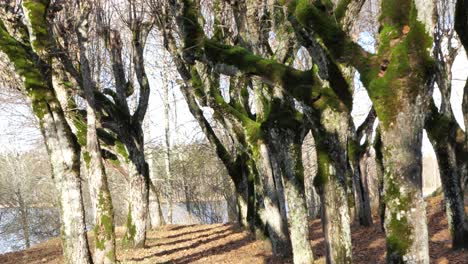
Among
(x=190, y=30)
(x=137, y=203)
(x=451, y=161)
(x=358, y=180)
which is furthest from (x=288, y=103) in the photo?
(x=137, y=203)

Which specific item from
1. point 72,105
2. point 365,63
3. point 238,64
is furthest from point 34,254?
point 365,63

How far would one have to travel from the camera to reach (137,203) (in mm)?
14453

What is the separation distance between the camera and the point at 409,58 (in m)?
5.22

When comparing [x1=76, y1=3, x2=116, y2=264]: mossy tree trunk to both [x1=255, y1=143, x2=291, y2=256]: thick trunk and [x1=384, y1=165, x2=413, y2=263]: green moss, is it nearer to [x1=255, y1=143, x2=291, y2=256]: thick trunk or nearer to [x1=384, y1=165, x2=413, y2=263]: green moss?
[x1=255, y1=143, x2=291, y2=256]: thick trunk

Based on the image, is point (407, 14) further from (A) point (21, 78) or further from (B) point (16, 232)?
(B) point (16, 232)

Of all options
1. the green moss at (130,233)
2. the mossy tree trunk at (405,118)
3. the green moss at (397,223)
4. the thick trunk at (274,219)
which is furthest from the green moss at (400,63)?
the green moss at (130,233)

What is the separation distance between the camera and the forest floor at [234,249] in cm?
1078

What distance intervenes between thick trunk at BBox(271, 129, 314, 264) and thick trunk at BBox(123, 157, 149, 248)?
6299mm

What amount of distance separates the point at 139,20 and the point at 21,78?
7397 mm

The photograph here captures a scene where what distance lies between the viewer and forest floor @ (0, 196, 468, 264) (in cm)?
1078

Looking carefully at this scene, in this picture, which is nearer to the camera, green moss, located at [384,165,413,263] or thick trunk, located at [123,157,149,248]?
green moss, located at [384,165,413,263]

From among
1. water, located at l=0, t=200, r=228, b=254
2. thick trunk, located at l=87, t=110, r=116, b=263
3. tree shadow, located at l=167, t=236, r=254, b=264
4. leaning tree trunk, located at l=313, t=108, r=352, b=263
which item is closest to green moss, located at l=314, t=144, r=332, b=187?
leaning tree trunk, located at l=313, t=108, r=352, b=263

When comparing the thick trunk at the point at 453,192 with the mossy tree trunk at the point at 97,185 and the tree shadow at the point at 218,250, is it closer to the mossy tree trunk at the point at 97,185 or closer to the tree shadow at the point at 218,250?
the tree shadow at the point at 218,250

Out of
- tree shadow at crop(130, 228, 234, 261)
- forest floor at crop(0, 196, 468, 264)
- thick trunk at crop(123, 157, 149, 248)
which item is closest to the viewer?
forest floor at crop(0, 196, 468, 264)
